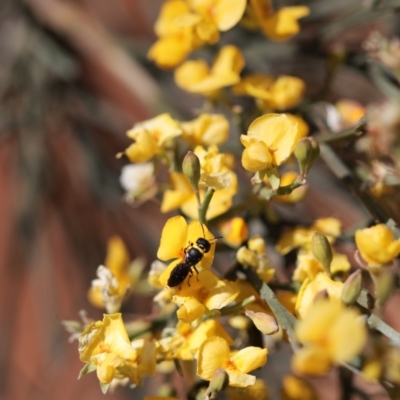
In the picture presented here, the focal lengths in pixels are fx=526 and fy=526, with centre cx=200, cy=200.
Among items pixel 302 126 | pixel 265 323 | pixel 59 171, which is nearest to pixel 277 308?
pixel 265 323

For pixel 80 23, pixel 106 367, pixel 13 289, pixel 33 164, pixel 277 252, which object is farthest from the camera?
pixel 13 289

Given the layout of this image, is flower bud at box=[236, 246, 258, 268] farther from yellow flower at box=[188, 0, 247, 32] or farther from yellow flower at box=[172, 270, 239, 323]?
yellow flower at box=[188, 0, 247, 32]

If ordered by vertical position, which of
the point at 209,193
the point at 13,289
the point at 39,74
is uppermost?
the point at 209,193

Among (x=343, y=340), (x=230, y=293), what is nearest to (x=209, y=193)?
(x=230, y=293)

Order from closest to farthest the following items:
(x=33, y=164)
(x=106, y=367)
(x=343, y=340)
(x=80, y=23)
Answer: (x=343, y=340)
(x=106, y=367)
(x=80, y=23)
(x=33, y=164)

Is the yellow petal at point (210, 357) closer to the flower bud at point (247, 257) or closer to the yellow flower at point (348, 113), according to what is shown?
the flower bud at point (247, 257)

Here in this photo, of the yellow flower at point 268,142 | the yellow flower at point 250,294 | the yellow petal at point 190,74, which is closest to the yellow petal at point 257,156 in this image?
the yellow flower at point 268,142

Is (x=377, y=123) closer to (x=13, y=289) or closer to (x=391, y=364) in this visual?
(x=391, y=364)

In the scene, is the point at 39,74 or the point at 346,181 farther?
the point at 39,74
